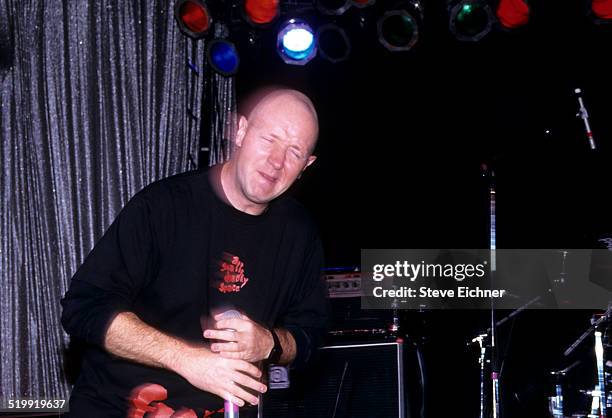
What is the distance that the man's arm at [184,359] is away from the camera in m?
1.81

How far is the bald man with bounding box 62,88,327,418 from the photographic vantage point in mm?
2074

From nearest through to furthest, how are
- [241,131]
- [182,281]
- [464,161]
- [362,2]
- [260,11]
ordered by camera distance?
1. [182,281]
2. [241,131]
3. [362,2]
4. [260,11]
5. [464,161]

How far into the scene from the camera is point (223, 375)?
1828 mm

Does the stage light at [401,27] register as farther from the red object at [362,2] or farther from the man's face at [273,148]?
the man's face at [273,148]

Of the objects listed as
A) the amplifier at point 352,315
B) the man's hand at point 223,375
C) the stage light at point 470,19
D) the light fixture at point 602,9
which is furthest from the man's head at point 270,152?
the light fixture at point 602,9

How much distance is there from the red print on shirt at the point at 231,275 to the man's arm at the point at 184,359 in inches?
16.6

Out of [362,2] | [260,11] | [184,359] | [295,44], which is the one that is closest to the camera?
[184,359]

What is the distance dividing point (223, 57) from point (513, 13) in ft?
6.71

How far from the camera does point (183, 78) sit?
5273 mm

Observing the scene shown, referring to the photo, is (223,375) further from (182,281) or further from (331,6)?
(331,6)

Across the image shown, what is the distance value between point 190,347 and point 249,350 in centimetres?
18

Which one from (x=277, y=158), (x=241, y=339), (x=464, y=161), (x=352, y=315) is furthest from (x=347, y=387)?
(x=241, y=339)

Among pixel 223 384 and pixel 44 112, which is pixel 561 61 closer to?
pixel 44 112

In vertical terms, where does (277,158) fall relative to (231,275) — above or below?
above
